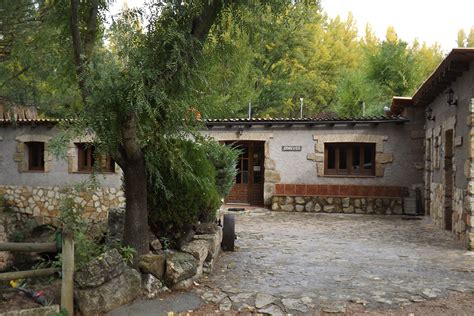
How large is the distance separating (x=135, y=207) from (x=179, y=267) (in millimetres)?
825

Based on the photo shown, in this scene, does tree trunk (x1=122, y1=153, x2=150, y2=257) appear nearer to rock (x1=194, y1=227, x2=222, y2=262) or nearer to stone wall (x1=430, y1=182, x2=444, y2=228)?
rock (x1=194, y1=227, x2=222, y2=262)

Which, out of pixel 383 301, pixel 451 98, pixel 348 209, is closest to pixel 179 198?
pixel 383 301

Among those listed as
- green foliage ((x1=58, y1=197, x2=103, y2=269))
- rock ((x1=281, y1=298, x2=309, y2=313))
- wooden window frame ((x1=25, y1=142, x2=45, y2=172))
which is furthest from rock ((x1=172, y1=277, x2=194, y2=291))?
wooden window frame ((x1=25, y1=142, x2=45, y2=172))

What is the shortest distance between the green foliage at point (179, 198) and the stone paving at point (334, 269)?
0.77 m

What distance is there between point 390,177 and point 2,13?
395 inches

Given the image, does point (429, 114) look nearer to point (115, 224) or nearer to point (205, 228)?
point (205, 228)

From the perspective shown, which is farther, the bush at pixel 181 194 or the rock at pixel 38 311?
the bush at pixel 181 194

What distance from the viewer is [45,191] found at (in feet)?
43.1

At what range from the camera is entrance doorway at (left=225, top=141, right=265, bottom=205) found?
537 inches

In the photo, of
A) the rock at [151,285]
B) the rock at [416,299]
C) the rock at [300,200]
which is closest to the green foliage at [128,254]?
the rock at [151,285]

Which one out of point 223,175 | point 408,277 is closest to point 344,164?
point 223,175

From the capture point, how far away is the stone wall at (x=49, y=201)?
12.6m

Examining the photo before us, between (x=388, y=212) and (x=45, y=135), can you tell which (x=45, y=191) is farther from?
(x=388, y=212)

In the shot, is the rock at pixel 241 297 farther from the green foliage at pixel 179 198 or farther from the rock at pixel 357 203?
the rock at pixel 357 203
